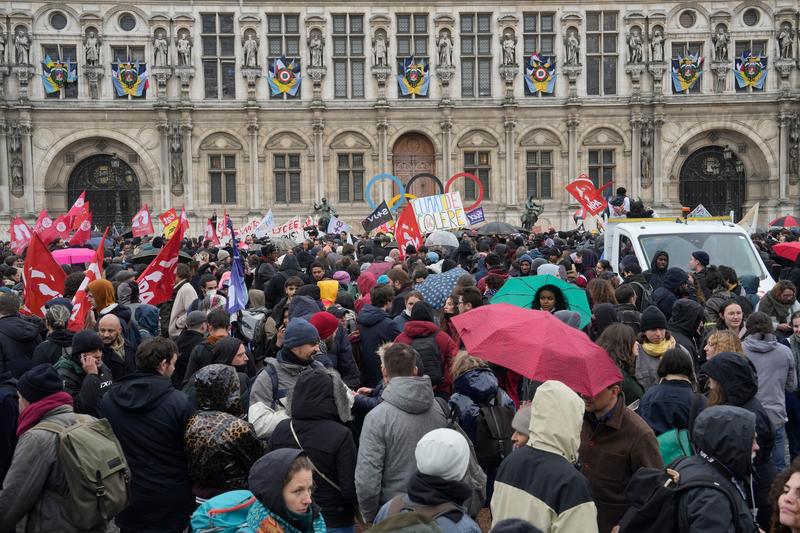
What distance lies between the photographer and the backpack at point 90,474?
5.26m

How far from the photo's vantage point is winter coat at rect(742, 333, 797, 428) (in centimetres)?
797

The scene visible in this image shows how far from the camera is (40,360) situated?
26.0 feet

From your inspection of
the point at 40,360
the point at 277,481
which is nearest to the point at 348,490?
the point at 277,481

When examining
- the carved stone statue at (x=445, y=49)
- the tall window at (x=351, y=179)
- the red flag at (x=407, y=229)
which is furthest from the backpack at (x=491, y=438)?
the carved stone statue at (x=445, y=49)

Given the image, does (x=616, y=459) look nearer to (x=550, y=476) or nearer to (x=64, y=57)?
(x=550, y=476)

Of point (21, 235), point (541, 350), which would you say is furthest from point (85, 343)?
point (21, 235)

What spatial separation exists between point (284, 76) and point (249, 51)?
1566 millimetres

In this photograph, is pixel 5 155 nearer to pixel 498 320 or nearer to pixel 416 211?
pixel 416 211

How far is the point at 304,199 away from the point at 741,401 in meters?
30.4

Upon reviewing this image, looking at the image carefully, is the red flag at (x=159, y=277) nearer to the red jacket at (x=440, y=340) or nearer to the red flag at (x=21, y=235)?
the red jacket at (x=440, y=340)

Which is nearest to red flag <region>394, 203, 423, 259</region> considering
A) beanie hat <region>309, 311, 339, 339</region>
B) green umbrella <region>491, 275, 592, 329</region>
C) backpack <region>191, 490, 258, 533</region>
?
green umbrella <region>491, 275, 592, 329</region>

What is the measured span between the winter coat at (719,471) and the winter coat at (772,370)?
11.6 feet

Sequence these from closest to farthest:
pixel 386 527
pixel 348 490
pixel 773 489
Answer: pixel 386 527, pixel 773 489, pixel 348 490

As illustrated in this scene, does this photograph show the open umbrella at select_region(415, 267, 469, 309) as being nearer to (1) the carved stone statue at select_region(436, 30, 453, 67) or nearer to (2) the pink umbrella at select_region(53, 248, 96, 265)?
(2) the pink umbrella at select_region(53, 248, 96, 265)
